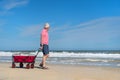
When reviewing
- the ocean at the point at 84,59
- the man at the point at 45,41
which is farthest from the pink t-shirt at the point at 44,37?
the ocean at the point at 84,59

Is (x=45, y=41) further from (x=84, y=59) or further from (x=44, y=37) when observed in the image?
(x=84, y=59)

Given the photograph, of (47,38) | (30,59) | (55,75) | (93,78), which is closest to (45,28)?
(47,38)

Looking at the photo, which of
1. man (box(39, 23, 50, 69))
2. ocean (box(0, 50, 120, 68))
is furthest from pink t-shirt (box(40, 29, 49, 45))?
ocean (box(0, 50, 120, 68))

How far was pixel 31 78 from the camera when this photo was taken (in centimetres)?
909

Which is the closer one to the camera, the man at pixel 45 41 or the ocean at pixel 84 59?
the man at pixel 45 41

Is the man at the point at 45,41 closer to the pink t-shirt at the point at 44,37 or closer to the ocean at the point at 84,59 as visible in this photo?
the pink t-shirt at the point at 44,37

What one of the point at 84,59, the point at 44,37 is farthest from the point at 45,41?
the point at 84,59

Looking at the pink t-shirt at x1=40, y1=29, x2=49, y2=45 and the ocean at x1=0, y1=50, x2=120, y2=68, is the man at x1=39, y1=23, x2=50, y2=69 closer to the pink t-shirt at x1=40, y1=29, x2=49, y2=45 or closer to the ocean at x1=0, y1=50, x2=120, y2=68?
the pink t-shirt at x1=40, y1=29, x2=49, y2=45

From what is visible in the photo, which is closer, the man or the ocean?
the man

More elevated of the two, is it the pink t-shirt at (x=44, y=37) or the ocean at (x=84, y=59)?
the pink t-shirt at (x=44, y=37)

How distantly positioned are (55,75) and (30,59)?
8.43 feet

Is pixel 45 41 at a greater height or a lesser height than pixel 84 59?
greater

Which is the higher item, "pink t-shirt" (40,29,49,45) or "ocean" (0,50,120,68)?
"pink t-shirt" (40,29,49,45)

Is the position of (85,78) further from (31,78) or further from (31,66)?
(31,66)
